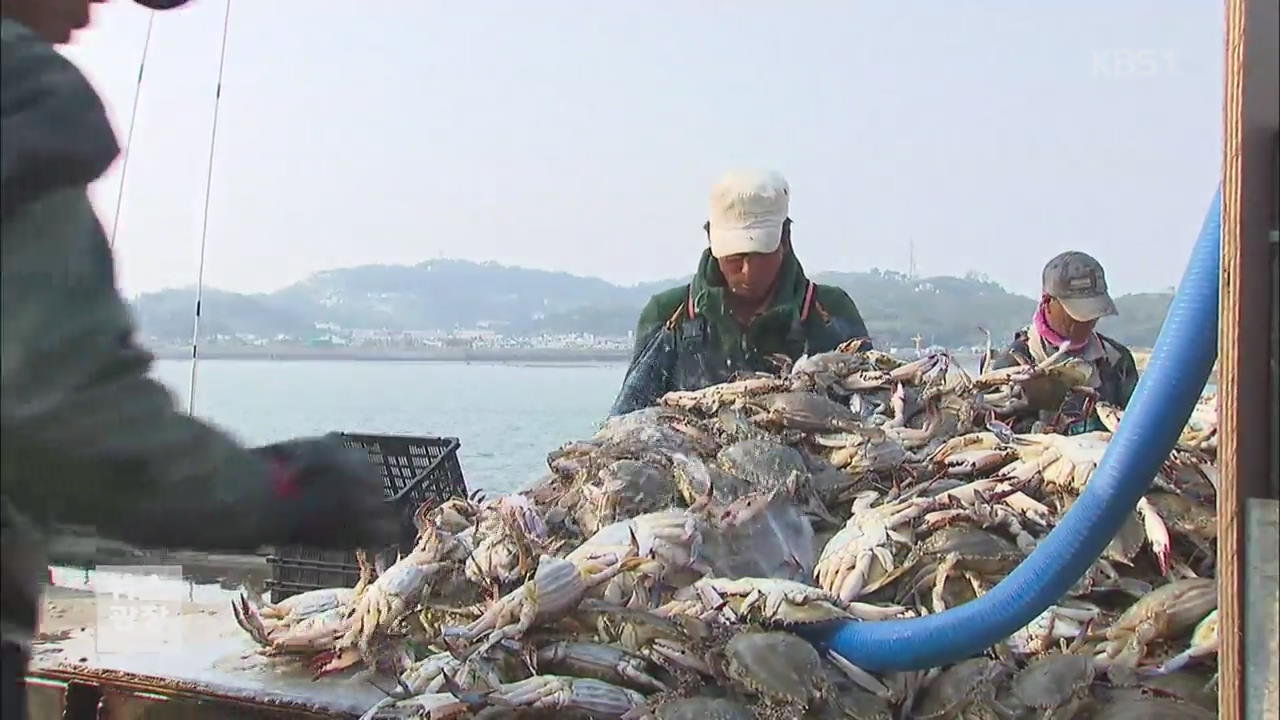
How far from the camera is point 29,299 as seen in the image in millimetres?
1007

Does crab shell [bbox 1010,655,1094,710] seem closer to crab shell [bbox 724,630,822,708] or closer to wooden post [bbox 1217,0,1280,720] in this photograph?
crab shell [bbox 724,630,822,708]

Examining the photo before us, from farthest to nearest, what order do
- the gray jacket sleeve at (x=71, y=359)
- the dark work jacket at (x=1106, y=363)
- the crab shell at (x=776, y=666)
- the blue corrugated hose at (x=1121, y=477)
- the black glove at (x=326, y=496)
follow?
the dark work jacket at (x=1106, y=363), the crab shell at (x=776, y=666), the blue corrugated hose at (x=1121, y=477), the black glove at (x=326, y=496), the gray jacket sleeve at (x=71, y=359)

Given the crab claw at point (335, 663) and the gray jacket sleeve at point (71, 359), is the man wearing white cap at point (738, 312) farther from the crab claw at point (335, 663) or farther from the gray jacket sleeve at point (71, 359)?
the gray jacket sleeve at point (71, 359)

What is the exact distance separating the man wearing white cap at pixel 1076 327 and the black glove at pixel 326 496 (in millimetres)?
3876

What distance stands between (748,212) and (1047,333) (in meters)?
1.29

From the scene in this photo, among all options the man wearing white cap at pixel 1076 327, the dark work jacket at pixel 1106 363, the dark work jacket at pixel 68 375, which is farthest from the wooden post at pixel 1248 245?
the man wearing white cap at pixel 1076 327

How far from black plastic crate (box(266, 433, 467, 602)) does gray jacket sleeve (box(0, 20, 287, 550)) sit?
7.21 ft

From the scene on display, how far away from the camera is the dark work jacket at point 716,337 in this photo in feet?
16.4

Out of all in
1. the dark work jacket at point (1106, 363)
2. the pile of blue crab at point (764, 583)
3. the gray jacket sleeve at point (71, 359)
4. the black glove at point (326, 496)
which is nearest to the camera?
the gray jacket sleeve at point (71, 359)

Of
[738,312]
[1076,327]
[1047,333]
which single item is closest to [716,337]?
[738,312]

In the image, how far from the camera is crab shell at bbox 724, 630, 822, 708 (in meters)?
2.51

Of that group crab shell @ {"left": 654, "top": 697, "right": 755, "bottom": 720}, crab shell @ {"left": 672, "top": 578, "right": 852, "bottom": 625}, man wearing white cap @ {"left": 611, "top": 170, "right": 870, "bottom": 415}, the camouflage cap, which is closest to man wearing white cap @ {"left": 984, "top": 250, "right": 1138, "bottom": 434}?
the camouflage cap

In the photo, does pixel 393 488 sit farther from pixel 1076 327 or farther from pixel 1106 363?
pixel 1106 363

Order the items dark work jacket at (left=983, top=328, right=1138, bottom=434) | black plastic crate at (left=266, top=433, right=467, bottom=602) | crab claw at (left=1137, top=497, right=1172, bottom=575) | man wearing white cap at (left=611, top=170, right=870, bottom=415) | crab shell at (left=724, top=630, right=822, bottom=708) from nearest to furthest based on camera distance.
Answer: crab shell at (left=724, top=630, right=822, bottom=708), crab claw at (left=1137, top=497, right=1172, bottom=575), black plastic crate at (left=266, top=433, right=467, bottom=602), dark work jacket at (left=983, top=328, right=1138, bottom=434), man wearing white cap at (left=611, top=170, right=870, bottom=415)
